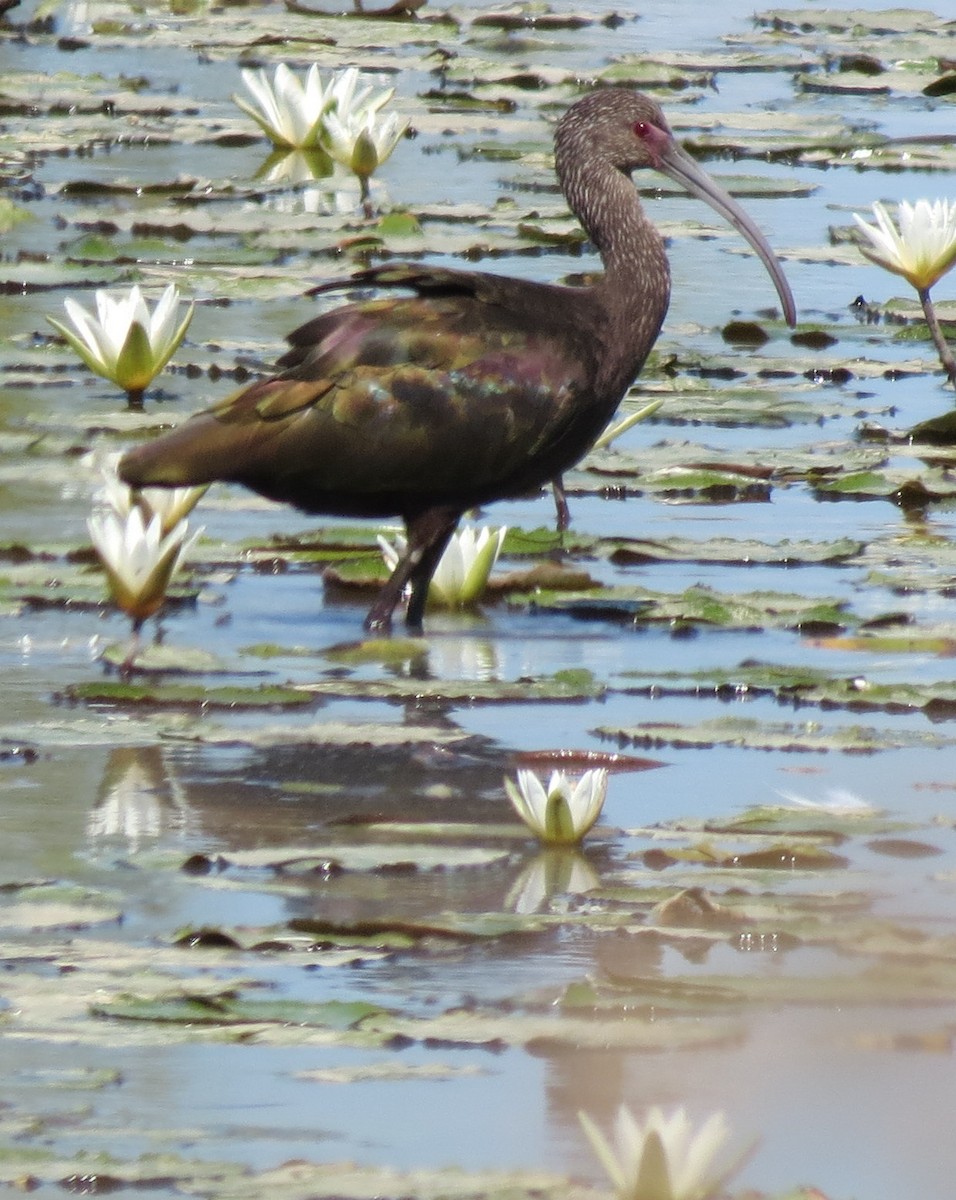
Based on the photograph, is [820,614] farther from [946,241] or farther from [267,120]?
[267,120]

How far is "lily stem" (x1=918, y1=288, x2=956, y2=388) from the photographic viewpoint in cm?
692

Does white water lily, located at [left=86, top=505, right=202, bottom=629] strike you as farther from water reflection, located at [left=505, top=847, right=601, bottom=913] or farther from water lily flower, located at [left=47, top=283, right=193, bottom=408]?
water lily flower, located at [left=47, top=283, right=193, bottom=408]

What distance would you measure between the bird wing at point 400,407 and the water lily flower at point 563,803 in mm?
1674

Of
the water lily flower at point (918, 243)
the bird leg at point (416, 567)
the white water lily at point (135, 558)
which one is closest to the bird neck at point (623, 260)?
the bird leg at point (416, 567)

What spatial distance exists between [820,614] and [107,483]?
1497 millimetres

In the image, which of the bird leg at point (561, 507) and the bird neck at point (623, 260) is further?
the bird leg at point (561, 507)

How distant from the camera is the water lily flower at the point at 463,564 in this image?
222 inches

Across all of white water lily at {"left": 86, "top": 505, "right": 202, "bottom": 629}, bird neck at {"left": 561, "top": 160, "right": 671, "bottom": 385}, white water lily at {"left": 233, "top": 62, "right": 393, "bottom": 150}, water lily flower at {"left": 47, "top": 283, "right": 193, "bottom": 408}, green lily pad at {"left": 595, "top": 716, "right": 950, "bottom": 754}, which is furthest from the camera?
white water lily at {"left": 233, "top": 62, "right": 393, "bottom": 150}

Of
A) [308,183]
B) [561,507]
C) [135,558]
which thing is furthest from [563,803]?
[308,183]

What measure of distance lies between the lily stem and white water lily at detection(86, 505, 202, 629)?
261cm

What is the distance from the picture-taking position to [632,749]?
4.59 m

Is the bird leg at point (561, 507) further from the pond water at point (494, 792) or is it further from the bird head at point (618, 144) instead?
the bird head at point (618, 144)

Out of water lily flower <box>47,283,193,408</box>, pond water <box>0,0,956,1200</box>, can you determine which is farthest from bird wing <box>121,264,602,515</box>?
water lily flower <box>47,283,193,408</box>

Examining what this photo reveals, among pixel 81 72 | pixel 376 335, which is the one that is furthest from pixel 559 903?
pixel 81 72
